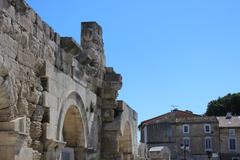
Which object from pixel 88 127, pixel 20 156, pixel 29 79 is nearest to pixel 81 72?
pixel 88 127

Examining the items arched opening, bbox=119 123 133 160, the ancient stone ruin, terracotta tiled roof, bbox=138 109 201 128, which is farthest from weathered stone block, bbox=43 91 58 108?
terracotta tiled roof, bbox=138 109 201 128

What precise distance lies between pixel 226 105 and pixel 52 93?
54188 mm

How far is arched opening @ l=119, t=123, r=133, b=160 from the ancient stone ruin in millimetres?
1999

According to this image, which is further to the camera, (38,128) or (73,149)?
(73,149)

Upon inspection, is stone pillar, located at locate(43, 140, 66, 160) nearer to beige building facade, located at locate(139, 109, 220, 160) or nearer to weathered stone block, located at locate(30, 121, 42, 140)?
weathered stone block, located at locate(30, 121, 42, 140)

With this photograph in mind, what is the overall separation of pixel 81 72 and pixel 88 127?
1.36 meters

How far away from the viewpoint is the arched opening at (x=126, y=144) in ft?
48.5

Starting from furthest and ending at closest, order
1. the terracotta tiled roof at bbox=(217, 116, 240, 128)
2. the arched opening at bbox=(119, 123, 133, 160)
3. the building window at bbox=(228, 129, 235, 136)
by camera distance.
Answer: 1. the terracotta tiled roof at bbox=(217, 116, 240, 128)
2. the building window at bbox=(228, 129, 235, 136)
3. the arched opening at bbox=(119, 123, 133, 160)

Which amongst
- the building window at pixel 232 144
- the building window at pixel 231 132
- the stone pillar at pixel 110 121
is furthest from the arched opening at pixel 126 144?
the building window at pixel 232 144

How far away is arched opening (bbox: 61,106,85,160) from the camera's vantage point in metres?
10.1

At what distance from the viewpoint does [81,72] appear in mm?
10555

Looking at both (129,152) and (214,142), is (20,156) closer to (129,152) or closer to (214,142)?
(129,152)

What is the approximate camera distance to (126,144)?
15.0m

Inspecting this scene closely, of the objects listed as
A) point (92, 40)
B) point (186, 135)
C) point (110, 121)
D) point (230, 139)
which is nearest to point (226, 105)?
point (230, 139)
